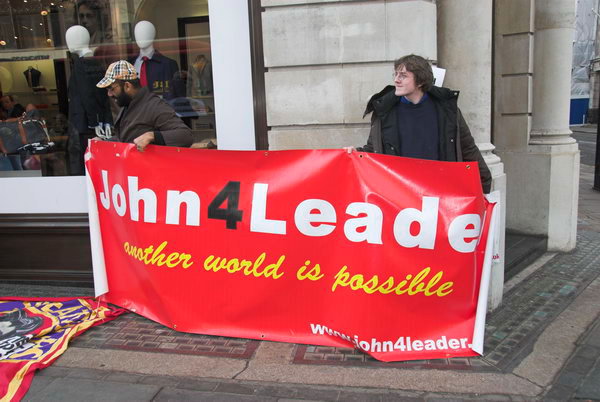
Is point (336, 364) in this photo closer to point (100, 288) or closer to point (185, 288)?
point (185, 288)

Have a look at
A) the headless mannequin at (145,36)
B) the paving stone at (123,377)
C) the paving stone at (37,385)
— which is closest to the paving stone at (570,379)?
the paving stone at (123,377)

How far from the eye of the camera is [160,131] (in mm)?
A: 4488

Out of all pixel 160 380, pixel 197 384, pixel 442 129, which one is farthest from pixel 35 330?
pixel 442 129

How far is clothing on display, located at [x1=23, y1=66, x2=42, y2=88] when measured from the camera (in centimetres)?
618

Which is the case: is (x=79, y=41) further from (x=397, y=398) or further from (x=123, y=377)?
(x=397, y=398)

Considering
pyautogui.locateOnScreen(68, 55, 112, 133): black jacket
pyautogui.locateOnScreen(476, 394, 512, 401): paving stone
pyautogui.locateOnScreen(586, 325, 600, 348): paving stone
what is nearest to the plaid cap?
pyautogui.locateOnScreen(68, 55, 112, 133): black jacket

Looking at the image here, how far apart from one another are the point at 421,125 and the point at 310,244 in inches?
44.9

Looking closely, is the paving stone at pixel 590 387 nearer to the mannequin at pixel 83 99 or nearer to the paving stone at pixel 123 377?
the paving stone at pixel 123 377

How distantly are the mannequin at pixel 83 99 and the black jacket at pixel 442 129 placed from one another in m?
3.24

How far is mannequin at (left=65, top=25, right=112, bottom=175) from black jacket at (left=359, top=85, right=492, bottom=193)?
3.24 metres

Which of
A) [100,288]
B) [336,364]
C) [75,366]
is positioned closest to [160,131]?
[100,288]

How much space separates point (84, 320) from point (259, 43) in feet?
9.05

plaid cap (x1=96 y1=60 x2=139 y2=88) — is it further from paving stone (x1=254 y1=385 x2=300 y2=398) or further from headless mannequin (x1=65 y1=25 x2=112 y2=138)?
paving stone (x1=254 y1=385 x2=300 y2=398)

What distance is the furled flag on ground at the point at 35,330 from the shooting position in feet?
11.9
